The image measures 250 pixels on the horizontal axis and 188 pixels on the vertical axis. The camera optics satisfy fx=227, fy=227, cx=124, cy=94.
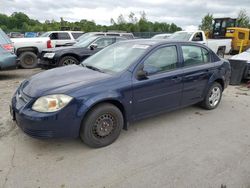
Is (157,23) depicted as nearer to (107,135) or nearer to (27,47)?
(27,47)

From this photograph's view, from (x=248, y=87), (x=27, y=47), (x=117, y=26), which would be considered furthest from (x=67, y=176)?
(x=117, y=26)

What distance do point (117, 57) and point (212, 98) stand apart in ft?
7.94

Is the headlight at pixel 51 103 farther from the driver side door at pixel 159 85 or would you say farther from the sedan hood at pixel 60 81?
the driver side door at pixel 159 85

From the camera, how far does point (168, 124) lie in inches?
168

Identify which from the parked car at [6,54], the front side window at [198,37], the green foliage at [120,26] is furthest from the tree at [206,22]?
the parked car at [6,54]

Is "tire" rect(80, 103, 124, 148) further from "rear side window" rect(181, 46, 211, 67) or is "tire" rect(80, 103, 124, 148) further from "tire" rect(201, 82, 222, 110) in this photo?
"tire" rect(201, 82, 222, 110)

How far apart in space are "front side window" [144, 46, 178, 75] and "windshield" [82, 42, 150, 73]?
0.20m

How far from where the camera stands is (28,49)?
10195 mm

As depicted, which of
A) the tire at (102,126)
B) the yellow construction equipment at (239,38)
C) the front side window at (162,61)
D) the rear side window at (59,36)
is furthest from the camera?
the yellow construction equipment at (239,38)

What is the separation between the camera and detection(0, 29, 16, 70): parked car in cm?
739

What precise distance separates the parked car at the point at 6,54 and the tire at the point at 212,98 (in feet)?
20.2

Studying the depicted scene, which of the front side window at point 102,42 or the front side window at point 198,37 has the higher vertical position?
the front side window at point 198,37

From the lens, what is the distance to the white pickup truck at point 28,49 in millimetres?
10031

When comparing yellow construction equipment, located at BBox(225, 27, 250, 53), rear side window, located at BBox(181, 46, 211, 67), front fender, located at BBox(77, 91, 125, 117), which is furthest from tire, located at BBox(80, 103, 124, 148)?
yellow construction equipment, located at BBox(225, 27, 250, 53)
